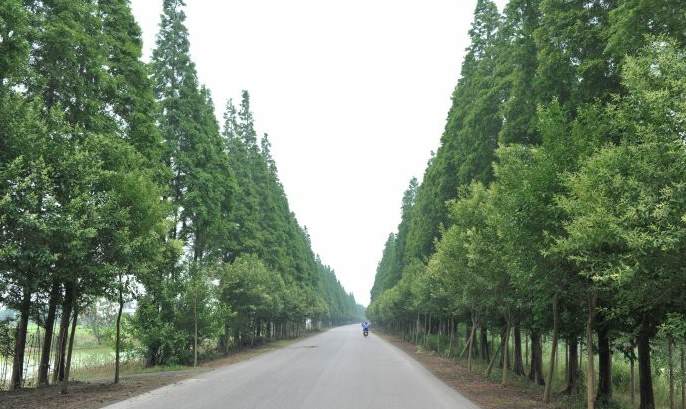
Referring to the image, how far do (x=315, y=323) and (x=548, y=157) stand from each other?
10022cm

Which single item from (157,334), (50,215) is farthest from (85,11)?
(157,334)

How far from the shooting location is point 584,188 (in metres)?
8.61

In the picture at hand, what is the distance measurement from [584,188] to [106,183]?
472 inches

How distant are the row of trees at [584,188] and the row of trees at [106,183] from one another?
9.86 m

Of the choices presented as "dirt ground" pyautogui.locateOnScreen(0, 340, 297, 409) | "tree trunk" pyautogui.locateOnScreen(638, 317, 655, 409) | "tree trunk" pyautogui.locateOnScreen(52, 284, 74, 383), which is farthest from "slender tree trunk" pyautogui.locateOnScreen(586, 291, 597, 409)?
"tree trunk" pyautogui.locateOnScreen(52, 284, 74, 383)

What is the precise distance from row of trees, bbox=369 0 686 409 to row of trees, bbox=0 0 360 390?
9.86m

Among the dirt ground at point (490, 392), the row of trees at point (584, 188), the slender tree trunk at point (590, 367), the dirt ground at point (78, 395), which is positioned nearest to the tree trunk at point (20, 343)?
the dirt ground at point (78, 395)

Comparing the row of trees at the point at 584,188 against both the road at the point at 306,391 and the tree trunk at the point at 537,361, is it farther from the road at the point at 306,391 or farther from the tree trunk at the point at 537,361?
the road at the point at 306,391

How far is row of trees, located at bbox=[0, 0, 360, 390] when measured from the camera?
11469 mm

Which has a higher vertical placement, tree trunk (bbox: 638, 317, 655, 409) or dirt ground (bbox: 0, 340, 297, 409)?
tree trunk (bbox: 638, 317, 655, 409)

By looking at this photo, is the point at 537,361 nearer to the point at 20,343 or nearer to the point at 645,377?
the point at 645,377

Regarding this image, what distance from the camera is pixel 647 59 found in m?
7.95

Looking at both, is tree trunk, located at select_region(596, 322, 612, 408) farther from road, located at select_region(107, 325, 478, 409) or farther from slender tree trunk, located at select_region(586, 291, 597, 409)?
road, located at select_region(107, 325, 478, 409)

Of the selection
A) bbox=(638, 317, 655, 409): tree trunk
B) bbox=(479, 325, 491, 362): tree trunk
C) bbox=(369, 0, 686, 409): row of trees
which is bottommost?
bbox=(479, 325, 491, 362): tree trunk
